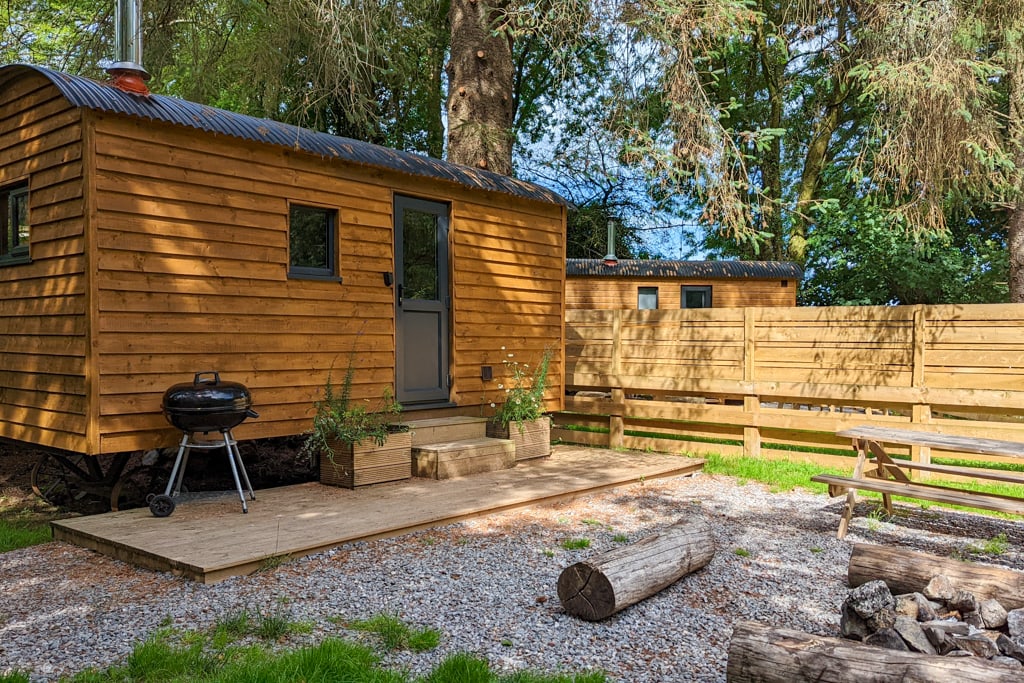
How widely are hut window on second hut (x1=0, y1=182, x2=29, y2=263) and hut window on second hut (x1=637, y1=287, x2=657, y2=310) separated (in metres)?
11.8

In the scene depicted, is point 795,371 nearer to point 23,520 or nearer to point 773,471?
point 773,471

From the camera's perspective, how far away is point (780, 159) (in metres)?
23.5

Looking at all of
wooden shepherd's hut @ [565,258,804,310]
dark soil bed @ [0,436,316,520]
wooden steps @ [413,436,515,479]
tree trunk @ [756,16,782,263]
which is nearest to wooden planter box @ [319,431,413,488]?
wooden steps @ [413,436,515,479]

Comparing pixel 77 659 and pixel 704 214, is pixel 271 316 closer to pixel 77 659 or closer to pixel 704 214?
pixel 77 659

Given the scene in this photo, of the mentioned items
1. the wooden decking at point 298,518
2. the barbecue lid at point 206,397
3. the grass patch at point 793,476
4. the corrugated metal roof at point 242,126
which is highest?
the corrugated metal roof at point 242,126

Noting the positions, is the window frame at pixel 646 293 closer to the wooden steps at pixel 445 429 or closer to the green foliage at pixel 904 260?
the green foliage at pixel 904 260

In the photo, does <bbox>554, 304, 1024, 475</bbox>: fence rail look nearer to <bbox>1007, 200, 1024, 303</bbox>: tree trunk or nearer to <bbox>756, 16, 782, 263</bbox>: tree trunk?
<bbox>1007, 200, 1024, 303</bbox>: tree trunk

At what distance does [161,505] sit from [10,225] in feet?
9.72

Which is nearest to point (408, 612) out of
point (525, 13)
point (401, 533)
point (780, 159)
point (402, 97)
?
point (401, 533)

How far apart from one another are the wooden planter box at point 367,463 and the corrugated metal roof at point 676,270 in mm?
9451

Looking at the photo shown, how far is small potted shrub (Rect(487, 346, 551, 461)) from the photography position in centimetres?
788

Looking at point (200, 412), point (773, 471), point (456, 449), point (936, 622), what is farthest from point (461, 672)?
point (773, 471)

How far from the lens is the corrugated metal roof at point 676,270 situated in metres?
15.7

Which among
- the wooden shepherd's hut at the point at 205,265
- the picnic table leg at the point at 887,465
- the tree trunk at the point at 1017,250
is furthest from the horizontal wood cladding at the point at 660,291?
the picnic table leg at the point at 887,465
